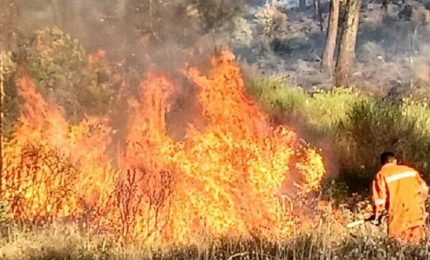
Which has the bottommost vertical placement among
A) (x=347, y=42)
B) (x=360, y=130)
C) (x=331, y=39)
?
(x=360, y=130)

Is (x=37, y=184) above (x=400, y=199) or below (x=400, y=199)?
above

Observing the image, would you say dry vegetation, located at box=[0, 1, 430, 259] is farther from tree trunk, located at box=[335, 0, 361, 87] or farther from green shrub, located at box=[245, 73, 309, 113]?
tree trunk, located at box=[335, 0, 361, 87]

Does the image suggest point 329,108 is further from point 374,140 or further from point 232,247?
point 232,247

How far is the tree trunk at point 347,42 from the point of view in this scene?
54.3ft

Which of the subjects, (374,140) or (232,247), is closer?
(232,247)

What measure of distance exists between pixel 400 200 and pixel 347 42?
368 inches

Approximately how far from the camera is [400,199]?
7.98m

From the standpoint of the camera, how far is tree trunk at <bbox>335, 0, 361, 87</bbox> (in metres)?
16.5

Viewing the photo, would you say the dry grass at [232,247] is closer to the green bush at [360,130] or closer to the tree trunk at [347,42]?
the green bush at [360,130]

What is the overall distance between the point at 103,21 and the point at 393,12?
1706 centimetres

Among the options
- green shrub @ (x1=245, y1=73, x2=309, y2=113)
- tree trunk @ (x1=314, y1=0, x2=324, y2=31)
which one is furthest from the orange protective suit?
tree trunk @ (x1=314, y1=0, x2=324, y2=31)

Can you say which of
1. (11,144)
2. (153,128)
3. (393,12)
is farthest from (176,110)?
(393,12)

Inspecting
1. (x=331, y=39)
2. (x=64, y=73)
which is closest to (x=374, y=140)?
(x=64, y=73)

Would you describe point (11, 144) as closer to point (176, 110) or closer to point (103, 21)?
point (176, 110)
